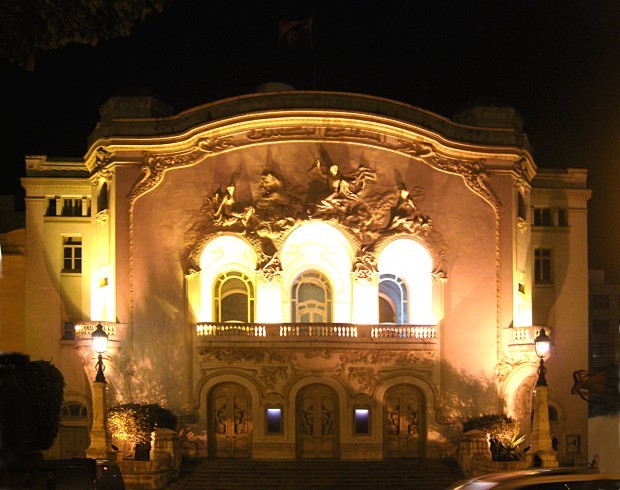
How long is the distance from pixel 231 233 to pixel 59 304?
375 inches

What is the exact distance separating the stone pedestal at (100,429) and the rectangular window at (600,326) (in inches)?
1750

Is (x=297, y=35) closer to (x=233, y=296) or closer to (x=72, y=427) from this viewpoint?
(x=233, y=296)

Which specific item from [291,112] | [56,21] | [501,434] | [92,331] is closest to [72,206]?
[92,331]

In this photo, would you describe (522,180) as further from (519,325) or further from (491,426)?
(491,426)

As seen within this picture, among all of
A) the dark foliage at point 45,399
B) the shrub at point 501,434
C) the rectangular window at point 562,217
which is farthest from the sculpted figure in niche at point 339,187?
the rectangular window at point 562,217

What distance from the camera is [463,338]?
4262cm

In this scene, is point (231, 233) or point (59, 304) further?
point (59, 304)

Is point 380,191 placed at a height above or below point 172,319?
above

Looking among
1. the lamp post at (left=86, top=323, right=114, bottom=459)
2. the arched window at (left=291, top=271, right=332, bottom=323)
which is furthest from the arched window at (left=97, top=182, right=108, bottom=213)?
the lamp post at (left=86, top=323, right=114, bottom=459)

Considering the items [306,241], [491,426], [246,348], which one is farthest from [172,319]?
[491,426]

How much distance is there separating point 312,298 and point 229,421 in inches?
229

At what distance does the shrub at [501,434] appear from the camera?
39906 mm

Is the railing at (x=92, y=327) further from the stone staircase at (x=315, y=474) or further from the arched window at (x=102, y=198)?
the stone staircase at (x=315, y=474)

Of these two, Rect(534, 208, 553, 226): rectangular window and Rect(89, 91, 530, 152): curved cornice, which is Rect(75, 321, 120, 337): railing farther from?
Rect(534, 208, 553, 226): rectangular window
